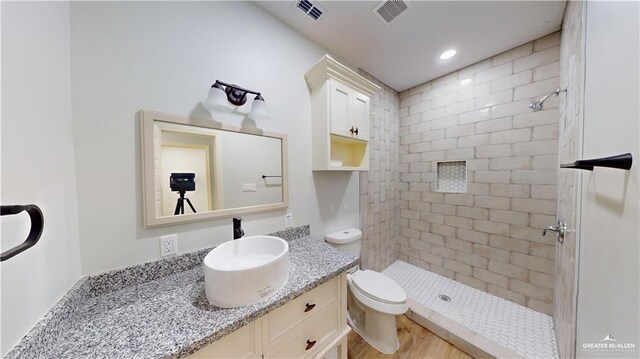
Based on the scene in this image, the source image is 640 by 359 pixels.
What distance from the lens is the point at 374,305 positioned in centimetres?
138

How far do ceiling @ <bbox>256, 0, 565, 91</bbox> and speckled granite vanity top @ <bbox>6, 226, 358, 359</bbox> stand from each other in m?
1.74

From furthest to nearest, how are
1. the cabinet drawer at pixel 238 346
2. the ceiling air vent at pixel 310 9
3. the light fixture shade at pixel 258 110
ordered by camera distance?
the ceiling air vent at pixel 310 9, the light fixture shade at pixel 258 110, the cabinet drawer at pixel 238 346

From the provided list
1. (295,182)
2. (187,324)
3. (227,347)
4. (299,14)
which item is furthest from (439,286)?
(299,14)

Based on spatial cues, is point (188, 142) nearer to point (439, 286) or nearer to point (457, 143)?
point (457, 143)

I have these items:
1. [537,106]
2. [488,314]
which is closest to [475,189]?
[537,106]

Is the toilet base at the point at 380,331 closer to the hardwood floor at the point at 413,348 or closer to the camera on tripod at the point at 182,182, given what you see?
the hardwood floor at the point at 413,348

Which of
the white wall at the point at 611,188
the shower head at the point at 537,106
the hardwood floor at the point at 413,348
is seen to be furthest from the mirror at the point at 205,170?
the shower head at the point at 537,106

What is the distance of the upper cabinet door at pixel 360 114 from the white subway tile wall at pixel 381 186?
0.45 metres

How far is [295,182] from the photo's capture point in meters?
1.51

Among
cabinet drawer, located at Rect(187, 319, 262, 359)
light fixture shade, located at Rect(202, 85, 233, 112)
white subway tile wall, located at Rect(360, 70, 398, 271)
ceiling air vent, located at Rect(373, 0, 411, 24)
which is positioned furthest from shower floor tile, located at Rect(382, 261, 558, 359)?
ceiling air vent, located at Rect(373, 0, 411, 24)

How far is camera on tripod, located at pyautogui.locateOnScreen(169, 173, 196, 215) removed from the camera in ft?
3.29

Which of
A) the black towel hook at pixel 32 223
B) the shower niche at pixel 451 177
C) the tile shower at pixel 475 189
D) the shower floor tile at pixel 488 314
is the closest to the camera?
the black towel hook at pixel 32 223

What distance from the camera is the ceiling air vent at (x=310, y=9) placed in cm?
129

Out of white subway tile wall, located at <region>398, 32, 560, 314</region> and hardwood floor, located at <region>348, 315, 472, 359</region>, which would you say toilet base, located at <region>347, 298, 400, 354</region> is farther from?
white subway tile wall, located at <region>398, 32, 560, 314</region>
